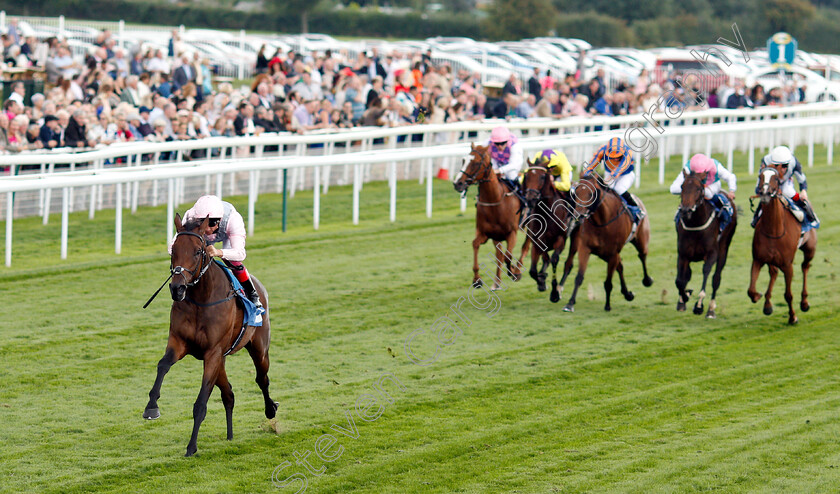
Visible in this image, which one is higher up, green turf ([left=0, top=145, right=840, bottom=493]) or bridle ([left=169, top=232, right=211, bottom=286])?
bridle ([left=169, top=232, right=211, bottom=286])

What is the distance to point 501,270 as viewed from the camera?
10.1 metres

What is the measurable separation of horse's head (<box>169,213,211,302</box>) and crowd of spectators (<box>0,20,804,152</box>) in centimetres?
625

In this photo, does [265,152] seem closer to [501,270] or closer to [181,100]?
[181,100]

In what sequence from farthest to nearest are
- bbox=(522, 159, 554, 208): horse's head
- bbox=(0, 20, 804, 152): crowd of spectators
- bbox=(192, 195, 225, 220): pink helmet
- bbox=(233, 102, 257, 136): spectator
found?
bbox=(233, 102, 257, 136): spectator, bbox=(0, 20, 804, 152): crowd of spectators, bbox=(522, 159, 554, 208): horse's head, bbox=(192, 195, 225, 220): pink helmet

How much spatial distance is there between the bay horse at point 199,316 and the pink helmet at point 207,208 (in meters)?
0.04

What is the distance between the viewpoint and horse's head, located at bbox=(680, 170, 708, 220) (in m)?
8.48

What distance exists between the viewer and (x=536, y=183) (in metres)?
9.14

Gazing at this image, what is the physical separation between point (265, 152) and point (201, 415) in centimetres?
824

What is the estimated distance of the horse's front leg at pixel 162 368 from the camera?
17.1ft

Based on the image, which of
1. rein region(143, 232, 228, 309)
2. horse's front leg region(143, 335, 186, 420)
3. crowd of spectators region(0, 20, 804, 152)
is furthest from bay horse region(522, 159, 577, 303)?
crowd of spectators region(0, 20, 804, 152)

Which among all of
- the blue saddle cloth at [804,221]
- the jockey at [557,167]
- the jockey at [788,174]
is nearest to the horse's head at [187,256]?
the jockey at [557,167]

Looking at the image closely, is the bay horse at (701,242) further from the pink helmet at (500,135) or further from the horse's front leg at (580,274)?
the pink helmet at (500,135)

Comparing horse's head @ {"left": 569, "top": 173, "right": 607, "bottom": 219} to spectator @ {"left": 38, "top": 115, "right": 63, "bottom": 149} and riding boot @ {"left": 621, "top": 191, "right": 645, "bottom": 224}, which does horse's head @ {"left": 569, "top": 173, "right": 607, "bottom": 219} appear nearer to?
riding boot @ {"left": 621, "top": 191, "right": 645, "bottom": 224}

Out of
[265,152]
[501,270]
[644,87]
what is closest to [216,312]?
[501,270]
